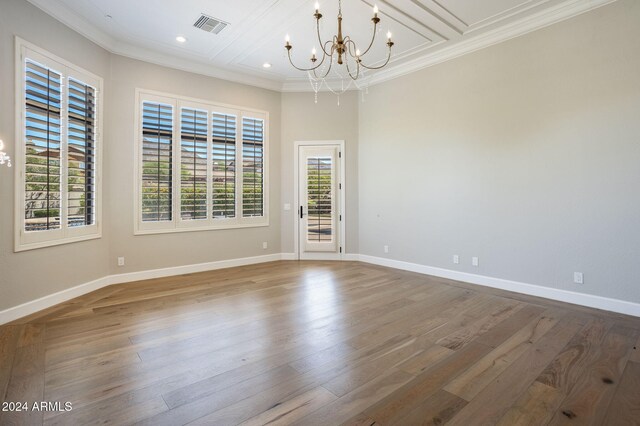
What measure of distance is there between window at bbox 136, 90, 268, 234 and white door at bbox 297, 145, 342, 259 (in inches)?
30.8

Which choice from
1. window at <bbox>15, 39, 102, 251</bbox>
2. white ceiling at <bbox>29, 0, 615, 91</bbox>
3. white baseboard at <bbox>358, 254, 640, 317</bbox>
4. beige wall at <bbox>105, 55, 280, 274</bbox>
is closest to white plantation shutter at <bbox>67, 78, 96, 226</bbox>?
window at <bbox>15, 39, 102, 251</bbox>

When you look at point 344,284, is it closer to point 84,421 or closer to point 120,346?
point 120,346

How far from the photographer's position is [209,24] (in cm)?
429

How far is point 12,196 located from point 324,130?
480cm

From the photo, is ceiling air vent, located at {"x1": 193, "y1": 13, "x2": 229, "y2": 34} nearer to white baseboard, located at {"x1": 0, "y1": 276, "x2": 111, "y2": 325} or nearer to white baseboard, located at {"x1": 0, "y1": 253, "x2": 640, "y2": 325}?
white baseboard, located at {"x1": 0, "y1": 253, "x2": 640, "y2": 325}

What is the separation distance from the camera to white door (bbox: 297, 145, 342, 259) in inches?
258

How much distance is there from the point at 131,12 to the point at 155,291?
3.58 meters

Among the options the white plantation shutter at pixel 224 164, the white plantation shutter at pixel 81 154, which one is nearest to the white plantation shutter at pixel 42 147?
the white plantation shutter at pixel 81 154

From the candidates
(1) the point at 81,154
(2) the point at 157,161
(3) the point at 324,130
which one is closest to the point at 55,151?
(1) the point at 81,154

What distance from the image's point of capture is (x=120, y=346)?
2.79 m

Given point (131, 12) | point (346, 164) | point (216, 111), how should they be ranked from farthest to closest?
point (346, 164) → point (216, 111) → point (131, 12)

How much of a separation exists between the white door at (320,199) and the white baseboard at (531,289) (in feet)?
4.22

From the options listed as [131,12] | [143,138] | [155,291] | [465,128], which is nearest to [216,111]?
[143,138]

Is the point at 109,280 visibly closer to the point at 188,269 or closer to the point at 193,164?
the point at 188,269
